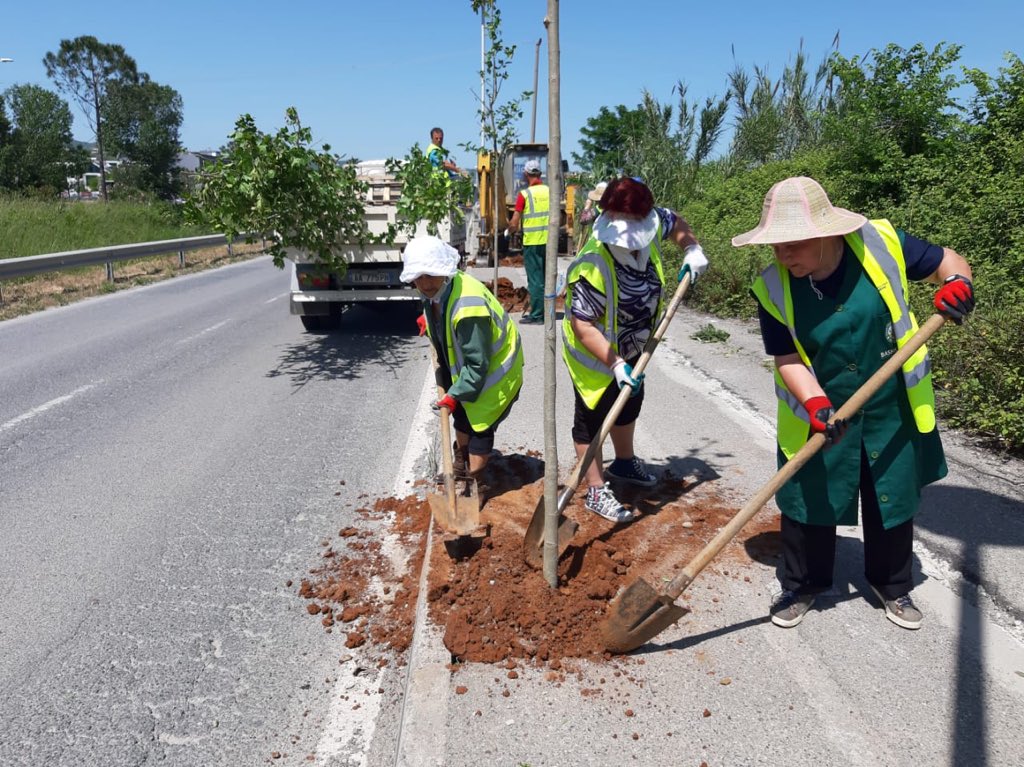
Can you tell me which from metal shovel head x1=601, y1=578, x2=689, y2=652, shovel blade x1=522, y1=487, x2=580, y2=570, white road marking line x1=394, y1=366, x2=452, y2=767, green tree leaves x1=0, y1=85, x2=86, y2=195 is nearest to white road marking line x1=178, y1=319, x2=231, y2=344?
white road marking line x1=394, y1=366, x2=452, y2=767

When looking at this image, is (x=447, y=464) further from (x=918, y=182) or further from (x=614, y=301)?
(x=918, y=182)

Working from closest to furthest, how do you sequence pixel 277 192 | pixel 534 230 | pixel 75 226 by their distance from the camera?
pixel 277 192
pixel 534 230
pixel 75 226

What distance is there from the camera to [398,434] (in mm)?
5656

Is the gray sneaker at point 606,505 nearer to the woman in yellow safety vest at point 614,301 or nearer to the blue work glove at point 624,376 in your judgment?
the woman in yellow safety vest at point 614,301

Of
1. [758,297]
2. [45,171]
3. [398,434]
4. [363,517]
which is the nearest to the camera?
→ [758,297]

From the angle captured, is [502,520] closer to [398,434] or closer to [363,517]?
[363,517]

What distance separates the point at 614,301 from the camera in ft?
11.6

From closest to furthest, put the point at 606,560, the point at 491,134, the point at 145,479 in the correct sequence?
the point at 606,560, the point at 145,479, the point at 491,134

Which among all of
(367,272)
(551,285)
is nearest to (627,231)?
(551,285)

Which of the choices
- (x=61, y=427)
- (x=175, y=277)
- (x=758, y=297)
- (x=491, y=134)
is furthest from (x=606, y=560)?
(x=175, y=277)

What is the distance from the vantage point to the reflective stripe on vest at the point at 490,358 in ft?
12.5

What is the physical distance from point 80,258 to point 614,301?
550 inches

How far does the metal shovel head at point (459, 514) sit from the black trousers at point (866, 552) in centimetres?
138

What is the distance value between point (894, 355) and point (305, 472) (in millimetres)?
3648
